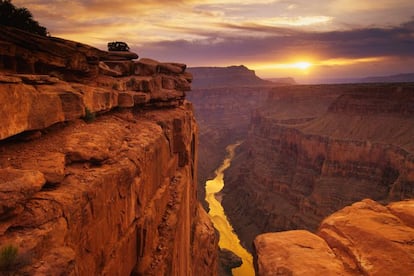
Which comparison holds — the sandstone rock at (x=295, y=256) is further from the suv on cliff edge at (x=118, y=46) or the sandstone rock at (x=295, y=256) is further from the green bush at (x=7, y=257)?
the suv on cliff edge at (x=118, y=46)

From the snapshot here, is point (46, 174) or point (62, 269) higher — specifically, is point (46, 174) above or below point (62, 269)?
above

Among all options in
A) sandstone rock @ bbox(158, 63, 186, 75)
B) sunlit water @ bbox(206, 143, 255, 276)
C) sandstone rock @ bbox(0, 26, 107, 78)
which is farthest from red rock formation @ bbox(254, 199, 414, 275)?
sunlit water @ bbox(206, 143, 255, 276)

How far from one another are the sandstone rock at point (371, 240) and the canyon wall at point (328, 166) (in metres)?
36.1

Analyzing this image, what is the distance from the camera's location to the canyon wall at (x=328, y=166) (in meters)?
45.6

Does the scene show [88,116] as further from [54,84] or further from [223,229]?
[223,229]

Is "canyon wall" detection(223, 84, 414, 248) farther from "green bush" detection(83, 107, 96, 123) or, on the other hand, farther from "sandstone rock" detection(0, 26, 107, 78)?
"green bush" detection(83, 107, 96, 123)

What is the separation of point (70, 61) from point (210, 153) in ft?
259

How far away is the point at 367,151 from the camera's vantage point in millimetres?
49406

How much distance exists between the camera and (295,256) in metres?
7.06

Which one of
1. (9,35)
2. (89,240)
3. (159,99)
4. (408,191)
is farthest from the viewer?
(408,191)

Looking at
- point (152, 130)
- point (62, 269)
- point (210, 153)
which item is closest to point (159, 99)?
point (152, 130)

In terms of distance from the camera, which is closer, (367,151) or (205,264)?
(205,264)

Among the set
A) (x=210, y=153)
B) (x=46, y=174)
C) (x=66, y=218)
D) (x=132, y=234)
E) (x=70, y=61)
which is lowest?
(x=210, y=153)

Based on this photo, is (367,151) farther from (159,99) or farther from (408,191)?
(159,99)
